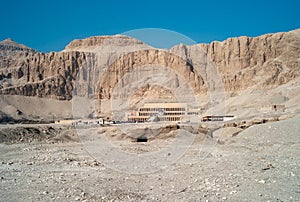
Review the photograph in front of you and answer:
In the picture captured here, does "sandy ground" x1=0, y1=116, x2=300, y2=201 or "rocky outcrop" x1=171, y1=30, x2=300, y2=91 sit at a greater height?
"rocky outcrop" x1=171, y1=30, x2=300, y2=91

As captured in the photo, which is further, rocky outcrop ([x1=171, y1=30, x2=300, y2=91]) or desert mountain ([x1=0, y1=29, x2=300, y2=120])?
desert mountain ([x1=0, y1=29, x2=300, y2=120])

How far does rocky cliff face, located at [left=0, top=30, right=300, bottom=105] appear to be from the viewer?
9262 centimetres

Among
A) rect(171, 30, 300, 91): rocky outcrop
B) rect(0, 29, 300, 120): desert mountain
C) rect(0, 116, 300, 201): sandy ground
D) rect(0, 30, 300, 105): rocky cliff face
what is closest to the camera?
rect(0, 116, 300, 201): sandy ground

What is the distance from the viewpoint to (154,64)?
100m

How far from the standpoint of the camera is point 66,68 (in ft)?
380

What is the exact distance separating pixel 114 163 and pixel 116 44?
101m

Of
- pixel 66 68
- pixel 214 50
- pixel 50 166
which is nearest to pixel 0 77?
pixel 66 68

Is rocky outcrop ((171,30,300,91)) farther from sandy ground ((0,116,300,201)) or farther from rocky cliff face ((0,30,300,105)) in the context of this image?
sandy ground ((0,116,300,201))

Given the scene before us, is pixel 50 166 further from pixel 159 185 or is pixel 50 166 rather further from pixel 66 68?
pixel 66 68

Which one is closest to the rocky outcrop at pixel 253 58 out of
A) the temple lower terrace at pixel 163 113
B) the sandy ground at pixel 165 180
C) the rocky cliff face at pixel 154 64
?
the rocky cliff face at pixel 154 64

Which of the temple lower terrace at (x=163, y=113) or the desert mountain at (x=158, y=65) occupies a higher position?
the desert mountain at (x=158, y=65)

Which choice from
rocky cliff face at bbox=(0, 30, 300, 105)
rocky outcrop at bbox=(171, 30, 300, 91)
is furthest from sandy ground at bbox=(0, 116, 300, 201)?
rocky cliff face at bbox=(0, 30, 300, 105)

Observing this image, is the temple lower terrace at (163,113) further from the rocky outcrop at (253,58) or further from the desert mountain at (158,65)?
the rocky outcrop at (253,58)

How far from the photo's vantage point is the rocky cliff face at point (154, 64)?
9262 centimetres
